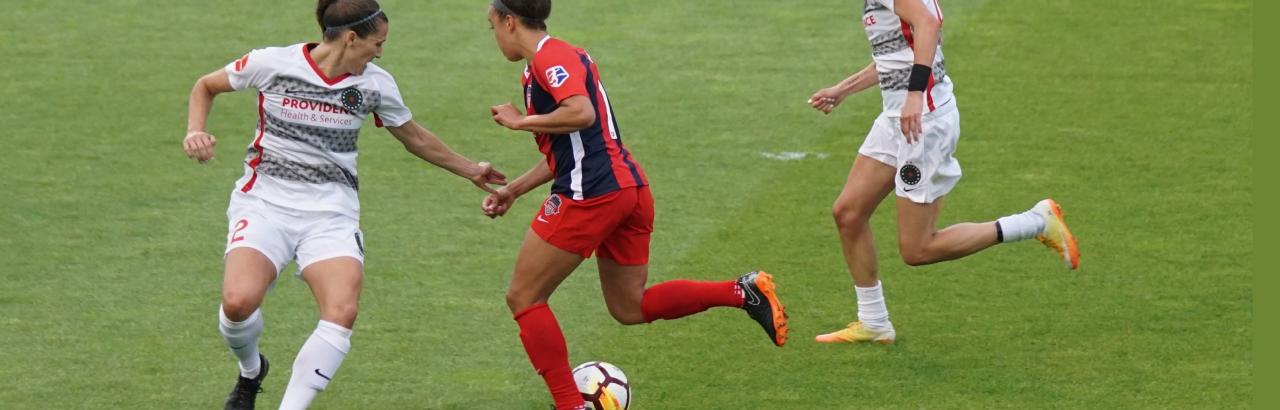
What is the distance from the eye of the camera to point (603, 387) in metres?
6.90

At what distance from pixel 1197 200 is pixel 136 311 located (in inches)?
222

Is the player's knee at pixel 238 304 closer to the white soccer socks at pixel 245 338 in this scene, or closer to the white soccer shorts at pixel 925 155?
the white soccer socks at pixel 245 338

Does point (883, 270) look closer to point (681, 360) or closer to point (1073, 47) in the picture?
point (681, 360)

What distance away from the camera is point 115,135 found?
36.5 ft

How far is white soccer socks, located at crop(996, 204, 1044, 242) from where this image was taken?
310 inches

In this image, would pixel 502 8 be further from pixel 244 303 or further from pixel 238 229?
pixel 244 303

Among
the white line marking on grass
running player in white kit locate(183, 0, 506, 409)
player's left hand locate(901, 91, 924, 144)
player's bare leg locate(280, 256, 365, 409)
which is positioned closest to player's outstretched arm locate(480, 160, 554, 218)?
running player in white kit locate(183, 0, 506, 409)

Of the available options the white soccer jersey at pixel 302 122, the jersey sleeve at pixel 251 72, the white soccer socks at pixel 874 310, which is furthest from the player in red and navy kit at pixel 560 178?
the white soccer socks at pixel 874 310

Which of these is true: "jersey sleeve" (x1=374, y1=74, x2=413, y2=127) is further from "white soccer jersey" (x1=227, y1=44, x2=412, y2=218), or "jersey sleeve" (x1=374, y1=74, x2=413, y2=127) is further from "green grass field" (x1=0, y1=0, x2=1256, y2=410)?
"green grass field" (x1=0, y1=0, x2=1256, y2=410)

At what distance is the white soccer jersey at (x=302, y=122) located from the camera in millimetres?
6738

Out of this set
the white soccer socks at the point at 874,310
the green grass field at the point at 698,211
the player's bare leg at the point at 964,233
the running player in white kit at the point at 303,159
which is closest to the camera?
the running player in white kit at the point at 303,159

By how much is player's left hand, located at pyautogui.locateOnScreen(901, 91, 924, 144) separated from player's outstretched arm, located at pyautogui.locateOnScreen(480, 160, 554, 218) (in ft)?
4.67

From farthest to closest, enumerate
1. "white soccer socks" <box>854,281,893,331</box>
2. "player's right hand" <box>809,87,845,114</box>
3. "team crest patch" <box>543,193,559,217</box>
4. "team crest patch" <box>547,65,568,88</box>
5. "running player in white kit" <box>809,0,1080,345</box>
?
"player's right hand" <box>809,87,845,114</box> < "white soccer socks" <box>854,281,893,331</box> < "running player in white kit" <box>809,0,1080,345</box> < "team crest patch" <box>543,193,559,217</box> < "team crest patch" <box>547,65,568,88</box>

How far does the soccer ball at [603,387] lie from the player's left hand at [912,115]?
1470 mm
